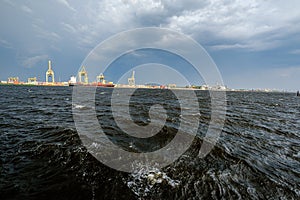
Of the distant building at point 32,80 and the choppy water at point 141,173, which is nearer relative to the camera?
the choppy water at point 141,173

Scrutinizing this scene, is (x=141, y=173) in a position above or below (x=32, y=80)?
below

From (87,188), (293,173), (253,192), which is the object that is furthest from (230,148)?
(87,188)

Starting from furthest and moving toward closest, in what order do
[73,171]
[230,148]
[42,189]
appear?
[230,148], [73,171], [42,189]

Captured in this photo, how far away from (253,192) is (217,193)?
117 centimetres

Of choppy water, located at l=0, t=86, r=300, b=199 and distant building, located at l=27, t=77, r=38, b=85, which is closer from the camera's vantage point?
choppy water, located at l=0, t=86, r=300, b=199

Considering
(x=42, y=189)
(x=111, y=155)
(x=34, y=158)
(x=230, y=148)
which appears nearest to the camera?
(x=42, y=189)

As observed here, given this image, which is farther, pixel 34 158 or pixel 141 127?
pixel 141 127

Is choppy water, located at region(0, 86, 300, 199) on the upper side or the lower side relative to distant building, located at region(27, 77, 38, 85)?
lower

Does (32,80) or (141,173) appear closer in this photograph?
(141,173)

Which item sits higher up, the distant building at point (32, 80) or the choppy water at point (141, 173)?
the distant building at point (32, 80)

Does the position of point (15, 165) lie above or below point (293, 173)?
above

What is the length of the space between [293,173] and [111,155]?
725 centimetres

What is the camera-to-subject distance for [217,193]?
4742mm

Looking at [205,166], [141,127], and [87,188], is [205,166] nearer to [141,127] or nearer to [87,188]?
[87,188]
